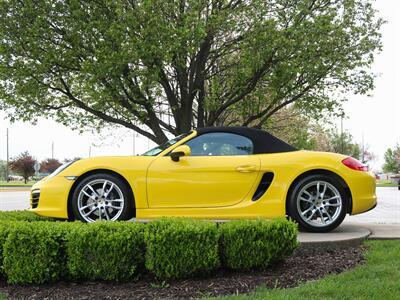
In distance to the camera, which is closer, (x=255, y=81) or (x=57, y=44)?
(x=57, y=44)

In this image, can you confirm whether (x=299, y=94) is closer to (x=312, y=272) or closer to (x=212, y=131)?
(x=212, y=131)

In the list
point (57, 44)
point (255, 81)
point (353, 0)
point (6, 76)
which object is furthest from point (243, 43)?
point (6, 76)

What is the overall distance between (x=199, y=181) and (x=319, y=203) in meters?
1.53

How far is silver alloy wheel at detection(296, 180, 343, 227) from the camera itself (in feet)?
19.3

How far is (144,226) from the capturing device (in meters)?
4.42

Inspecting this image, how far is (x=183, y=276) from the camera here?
168 inches

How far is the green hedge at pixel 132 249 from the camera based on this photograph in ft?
13.9

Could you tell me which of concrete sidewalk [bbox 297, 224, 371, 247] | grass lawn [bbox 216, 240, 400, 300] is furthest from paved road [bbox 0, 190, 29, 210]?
grass lawn [bbox 216, 240, 400, 300]

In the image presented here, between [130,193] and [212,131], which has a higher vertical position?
[212,131]

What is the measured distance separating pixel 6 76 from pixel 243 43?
6708 millimetres

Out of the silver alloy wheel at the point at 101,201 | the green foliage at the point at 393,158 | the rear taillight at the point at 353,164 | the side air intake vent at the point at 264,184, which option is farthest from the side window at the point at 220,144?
the green foliage at the point at 393,158

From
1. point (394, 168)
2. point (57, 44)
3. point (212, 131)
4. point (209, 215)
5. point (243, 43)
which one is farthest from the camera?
point (394, 168)

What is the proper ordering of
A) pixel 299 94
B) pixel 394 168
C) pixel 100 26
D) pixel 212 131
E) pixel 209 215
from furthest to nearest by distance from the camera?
pixel 394 168 < pixel 299 94 < pixel 100 26 < pixel 212 131 < pixel 209 215

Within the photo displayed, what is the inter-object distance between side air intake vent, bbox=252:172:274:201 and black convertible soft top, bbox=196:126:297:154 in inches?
13.8
